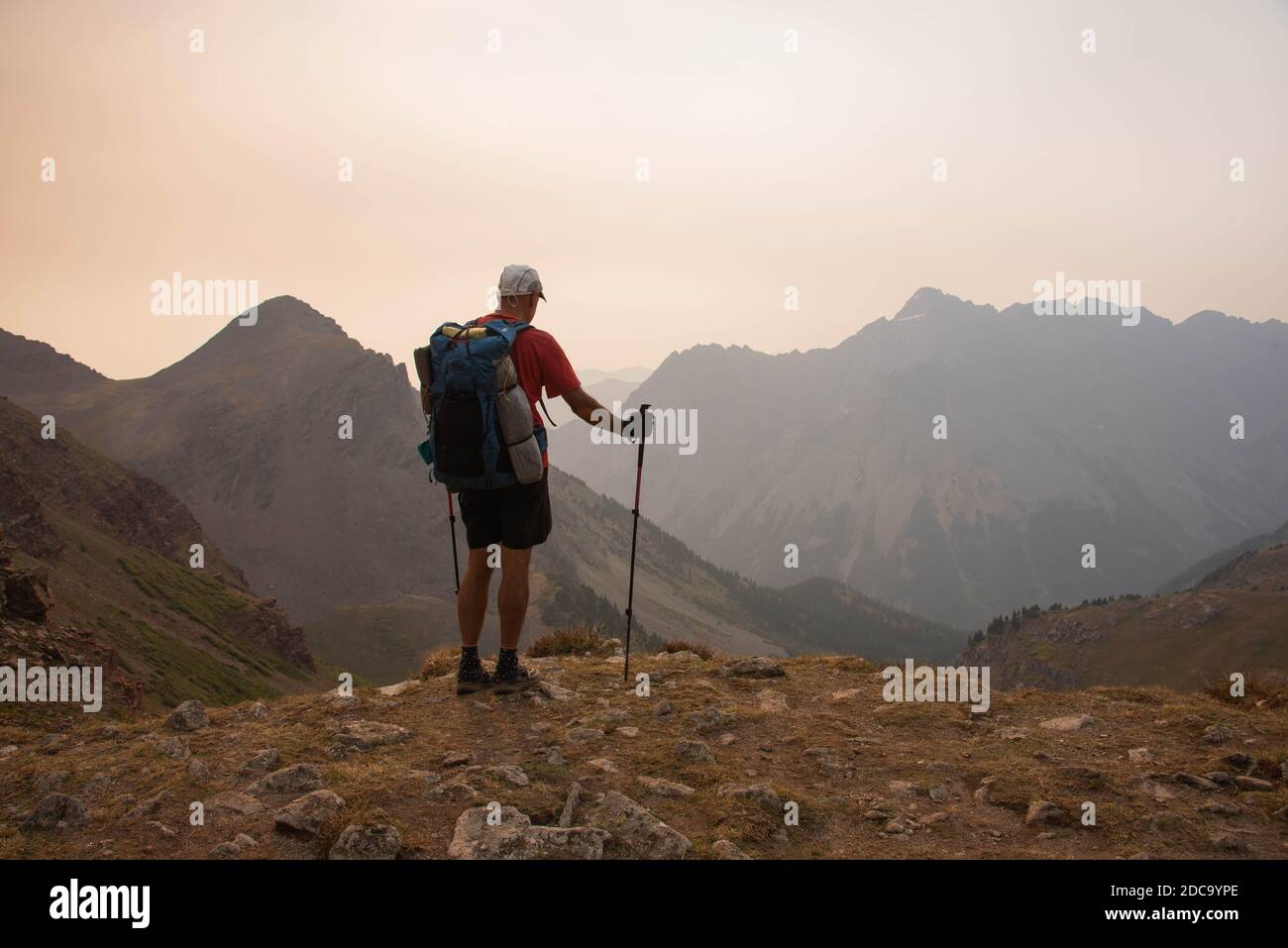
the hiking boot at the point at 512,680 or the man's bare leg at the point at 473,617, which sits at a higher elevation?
the man's bare leg at the point at 473,617

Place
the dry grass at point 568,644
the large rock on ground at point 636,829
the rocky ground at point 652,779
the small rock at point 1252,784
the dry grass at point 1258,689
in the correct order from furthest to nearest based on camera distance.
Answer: the dry grass at point 568,644
the dry grass at point 1258,689
the small rock at point 1252,784
the rocky ground at point 652,779
the large rock on ground at point 636,829

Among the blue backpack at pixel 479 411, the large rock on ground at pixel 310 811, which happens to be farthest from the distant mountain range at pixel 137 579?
the large rock on ground at pixel 310 811

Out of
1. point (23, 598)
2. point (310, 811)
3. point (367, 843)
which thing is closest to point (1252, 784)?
point (367, 843)

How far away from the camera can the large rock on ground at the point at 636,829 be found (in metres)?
5.77

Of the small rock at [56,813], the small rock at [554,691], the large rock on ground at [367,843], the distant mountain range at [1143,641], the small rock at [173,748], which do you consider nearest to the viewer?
the large rock on ground at [367,843]

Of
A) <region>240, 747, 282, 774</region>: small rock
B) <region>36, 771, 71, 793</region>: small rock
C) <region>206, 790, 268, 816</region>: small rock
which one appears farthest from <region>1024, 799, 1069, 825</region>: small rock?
<region>36, 771, 71, 793</region>: small rock

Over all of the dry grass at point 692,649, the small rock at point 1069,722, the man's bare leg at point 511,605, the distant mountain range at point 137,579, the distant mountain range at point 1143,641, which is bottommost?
the distant mountain range at point 1143,641

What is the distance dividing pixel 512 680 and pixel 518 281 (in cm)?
464

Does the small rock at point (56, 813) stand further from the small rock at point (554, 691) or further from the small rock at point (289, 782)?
the small rock at point (554, 691)

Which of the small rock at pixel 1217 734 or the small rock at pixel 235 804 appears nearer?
the small rock at pixel 235 804

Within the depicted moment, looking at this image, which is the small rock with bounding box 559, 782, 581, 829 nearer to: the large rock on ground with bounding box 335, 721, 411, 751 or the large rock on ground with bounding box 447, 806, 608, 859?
the large rock on ground with bounding box 447, 806, 608, 859

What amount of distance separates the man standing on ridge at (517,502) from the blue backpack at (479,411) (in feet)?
0.91
